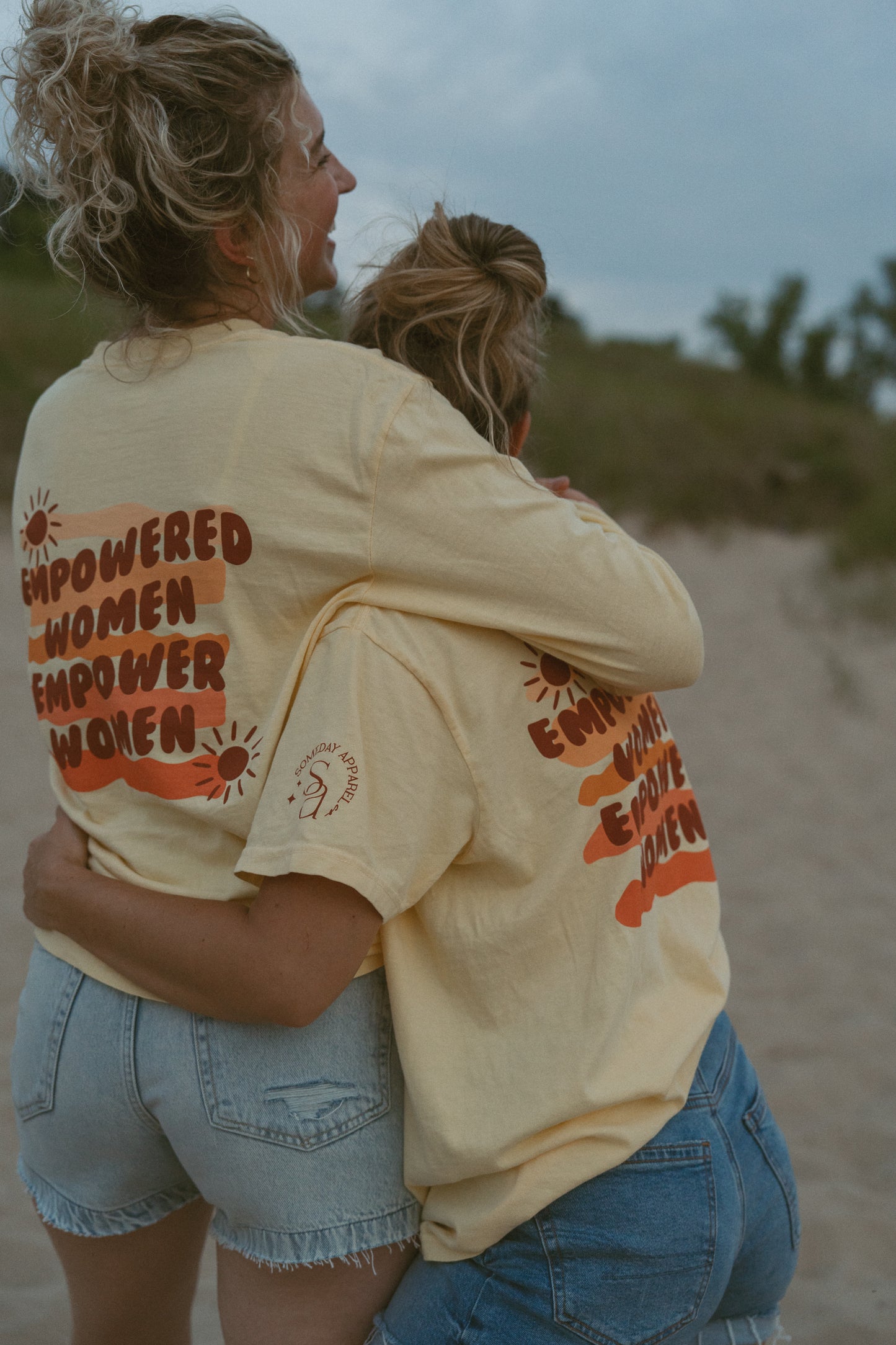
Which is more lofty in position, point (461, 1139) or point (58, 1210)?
point (461, 1139)

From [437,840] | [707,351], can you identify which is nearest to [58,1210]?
[437,840]

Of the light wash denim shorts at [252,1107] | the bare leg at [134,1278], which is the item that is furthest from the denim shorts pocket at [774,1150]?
the bare leg at [134,1278]

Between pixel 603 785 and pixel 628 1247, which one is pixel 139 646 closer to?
pixel 603 785

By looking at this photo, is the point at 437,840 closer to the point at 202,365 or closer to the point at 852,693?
the point at 202,365

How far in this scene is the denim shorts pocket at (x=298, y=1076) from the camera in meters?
1.00

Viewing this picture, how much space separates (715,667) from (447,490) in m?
7.20

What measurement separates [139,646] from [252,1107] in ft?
1.34

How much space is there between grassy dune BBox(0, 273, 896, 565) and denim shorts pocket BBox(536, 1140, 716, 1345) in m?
7.93

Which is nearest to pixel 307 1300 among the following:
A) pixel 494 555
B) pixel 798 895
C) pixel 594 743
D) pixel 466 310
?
pixel 594 743

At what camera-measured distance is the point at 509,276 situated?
1.13 m

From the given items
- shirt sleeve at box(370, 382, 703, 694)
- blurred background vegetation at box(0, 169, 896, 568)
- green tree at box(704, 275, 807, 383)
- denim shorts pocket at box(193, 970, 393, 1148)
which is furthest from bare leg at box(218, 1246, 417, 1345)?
green tree at box(704, 275, 807, 383)

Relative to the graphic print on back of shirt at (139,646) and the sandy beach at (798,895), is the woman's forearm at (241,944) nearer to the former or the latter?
the graphic print on back of shirt at (139,646)

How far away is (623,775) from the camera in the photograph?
3.57 ft

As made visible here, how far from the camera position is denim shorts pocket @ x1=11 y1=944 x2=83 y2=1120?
1090 millimetres
